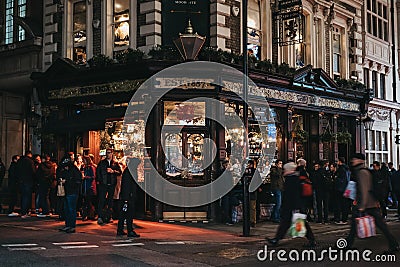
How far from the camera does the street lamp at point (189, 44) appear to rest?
51.0 ft

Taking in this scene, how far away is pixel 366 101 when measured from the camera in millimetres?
23188

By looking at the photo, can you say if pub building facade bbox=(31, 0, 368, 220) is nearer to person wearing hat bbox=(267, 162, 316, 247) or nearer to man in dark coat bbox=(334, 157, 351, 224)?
man in dark coat bbox=(334, 157, 351, 224)

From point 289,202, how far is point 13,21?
15.2 m

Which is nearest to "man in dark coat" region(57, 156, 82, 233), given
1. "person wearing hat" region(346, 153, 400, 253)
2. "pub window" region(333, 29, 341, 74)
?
"person wearing hat" region(346, 153, 400, 253)

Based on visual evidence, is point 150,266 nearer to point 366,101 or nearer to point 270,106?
point 270,106

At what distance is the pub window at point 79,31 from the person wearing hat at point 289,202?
33.2 ft

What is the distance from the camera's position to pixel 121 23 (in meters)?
18.0

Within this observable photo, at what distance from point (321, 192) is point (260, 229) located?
277 centimetres

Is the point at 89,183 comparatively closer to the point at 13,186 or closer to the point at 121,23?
the point at 13,186

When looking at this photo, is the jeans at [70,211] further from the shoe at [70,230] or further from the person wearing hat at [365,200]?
the person wearing hat at [365,200]

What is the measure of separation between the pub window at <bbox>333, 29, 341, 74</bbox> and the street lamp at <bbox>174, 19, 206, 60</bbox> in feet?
29.1

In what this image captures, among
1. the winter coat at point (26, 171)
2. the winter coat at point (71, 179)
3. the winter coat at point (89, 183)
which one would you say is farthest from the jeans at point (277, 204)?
the winter coat at point (26, 171)

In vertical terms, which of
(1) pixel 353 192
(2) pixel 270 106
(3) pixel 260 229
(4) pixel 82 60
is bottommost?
(3) pixel 260 229

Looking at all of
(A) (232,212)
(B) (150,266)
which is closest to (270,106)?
(A) (232,212)
